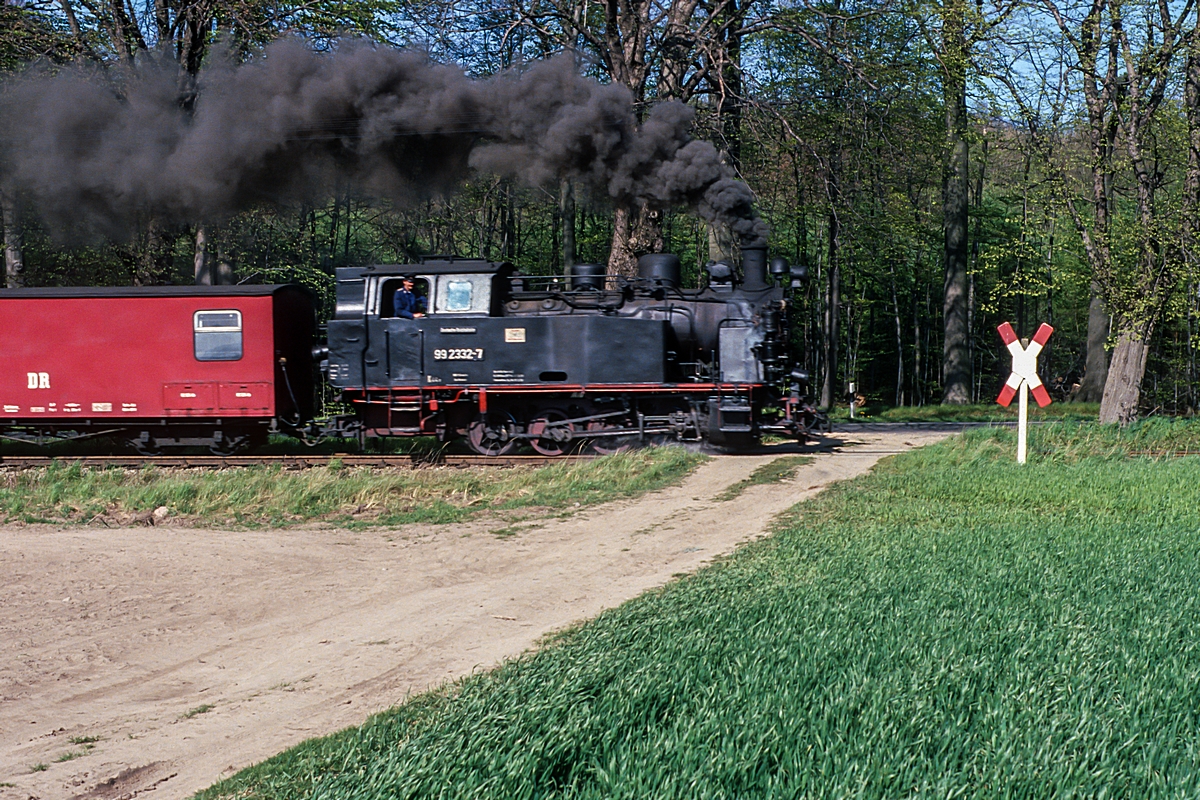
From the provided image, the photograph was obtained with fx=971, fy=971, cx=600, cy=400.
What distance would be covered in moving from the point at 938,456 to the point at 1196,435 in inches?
194

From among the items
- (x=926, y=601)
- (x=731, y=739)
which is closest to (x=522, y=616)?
(x=926, y=601)

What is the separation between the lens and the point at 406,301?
16.6m

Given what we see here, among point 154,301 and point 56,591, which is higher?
point 154,301

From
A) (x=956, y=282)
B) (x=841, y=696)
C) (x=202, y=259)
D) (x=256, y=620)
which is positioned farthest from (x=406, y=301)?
(x=956, y=282)

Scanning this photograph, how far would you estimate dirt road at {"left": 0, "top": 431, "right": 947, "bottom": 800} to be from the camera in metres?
4.88

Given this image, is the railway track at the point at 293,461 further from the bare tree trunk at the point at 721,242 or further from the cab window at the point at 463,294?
the bare tree trunk at the point at 721,242

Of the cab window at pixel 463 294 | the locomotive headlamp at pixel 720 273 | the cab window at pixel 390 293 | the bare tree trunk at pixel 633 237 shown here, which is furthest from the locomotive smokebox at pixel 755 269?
the cab window at pixel 390 293

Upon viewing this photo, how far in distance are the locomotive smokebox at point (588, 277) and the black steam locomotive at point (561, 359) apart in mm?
62

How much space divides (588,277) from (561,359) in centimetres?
167

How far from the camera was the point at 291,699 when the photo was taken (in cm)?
544

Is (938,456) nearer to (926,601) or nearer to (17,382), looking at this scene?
(926,601)

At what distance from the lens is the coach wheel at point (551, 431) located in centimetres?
1645

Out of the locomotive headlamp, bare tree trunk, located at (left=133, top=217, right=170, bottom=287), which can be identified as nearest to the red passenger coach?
bare tree trunk, located at (left=133, top=217, right=170, bottom=287)

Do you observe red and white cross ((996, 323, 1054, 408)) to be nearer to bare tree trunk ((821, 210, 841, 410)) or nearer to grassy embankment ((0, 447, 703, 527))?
grassy embankment ((0, 447, 703, 527))
